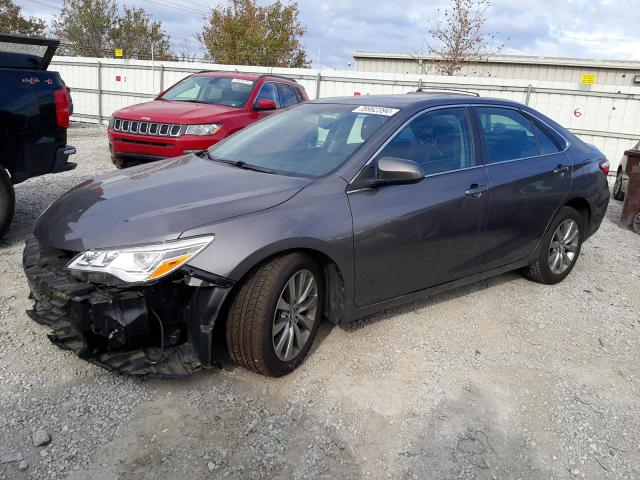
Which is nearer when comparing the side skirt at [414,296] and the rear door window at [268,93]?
the side skirt at [414,296]

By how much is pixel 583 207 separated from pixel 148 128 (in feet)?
17.6

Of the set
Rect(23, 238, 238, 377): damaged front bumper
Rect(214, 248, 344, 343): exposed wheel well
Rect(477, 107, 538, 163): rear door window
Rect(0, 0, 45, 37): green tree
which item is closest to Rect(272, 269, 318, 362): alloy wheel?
Rect(214, 248, 344, 343): exposed wheel well

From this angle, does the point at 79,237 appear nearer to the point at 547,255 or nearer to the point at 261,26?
the point at 547,255

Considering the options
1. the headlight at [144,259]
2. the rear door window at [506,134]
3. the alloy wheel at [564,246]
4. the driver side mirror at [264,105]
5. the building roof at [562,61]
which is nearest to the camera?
the headlight at [144,259]

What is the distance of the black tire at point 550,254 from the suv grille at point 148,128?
4.65m

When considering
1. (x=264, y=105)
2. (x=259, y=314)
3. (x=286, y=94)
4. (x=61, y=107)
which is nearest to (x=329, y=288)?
(x=259, y=314)

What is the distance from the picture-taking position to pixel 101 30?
3512 centimetres

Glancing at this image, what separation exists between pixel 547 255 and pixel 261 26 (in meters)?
29.3

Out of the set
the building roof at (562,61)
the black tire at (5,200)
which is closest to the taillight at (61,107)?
the black tire at (5,200)

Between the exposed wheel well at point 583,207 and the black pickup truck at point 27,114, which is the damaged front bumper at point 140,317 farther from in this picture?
the exposed wheel well at point 583,207

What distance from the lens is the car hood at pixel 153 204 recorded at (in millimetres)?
2875

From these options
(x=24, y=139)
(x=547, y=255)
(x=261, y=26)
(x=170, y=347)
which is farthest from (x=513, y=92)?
(x=261, y=26)

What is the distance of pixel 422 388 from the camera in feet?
10.7

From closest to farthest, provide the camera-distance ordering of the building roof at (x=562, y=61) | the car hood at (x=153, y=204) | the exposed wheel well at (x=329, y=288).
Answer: the car hood at (x=153, y=204)
the exposed wheel well at (x=329, y=288)
the building roof at (x=562, y=61)
